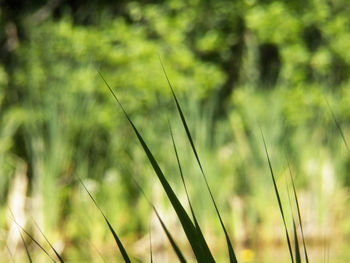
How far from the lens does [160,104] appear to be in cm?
628

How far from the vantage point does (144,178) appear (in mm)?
5504

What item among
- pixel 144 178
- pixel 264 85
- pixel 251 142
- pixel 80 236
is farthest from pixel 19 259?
pixel 264 85

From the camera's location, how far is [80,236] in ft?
18.4

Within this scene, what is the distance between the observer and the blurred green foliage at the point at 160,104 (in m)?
5.27

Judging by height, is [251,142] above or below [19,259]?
above

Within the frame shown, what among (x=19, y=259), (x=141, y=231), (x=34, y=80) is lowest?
(x=141, y=231)

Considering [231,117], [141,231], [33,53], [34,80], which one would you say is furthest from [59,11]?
[141,231]

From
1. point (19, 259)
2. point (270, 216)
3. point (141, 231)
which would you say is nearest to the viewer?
point (19, 259)

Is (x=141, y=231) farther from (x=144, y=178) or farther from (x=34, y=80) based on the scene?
(x=34, y=80)

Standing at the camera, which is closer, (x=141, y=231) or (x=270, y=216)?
(x=270, y=216)

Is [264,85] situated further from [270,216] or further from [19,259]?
[19,259]

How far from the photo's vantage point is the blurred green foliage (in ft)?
17.3

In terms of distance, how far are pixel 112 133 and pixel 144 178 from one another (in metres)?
0.74

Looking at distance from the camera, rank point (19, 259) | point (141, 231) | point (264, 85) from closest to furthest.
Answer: point (19, 259)
point (141, 231)
point (264, 85)
